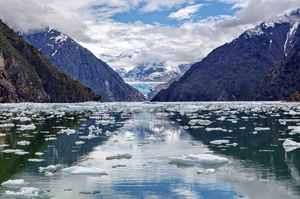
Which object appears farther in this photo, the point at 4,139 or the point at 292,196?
the point at 4,139

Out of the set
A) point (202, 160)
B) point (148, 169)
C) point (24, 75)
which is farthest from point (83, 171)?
point (24, 75)

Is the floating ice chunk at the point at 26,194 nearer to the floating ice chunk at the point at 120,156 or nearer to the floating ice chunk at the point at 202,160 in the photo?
the floating ice chunk at the point at 120,156

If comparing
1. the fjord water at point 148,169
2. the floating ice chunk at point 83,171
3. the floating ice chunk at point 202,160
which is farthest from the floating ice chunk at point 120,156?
the floating ice chunk at point 83,171

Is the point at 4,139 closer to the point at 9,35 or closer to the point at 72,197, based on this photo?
the point at 72,197

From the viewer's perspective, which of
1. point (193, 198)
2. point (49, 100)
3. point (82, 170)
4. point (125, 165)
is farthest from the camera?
point (49, 100)

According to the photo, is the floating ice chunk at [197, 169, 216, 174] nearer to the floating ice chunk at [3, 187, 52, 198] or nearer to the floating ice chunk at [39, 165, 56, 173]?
the floating ice chunk at [3, 187, 52, 198]

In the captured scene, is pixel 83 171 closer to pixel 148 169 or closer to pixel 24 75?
pixel 148 169

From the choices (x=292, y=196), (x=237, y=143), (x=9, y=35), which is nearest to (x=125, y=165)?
(x=292, y=196)

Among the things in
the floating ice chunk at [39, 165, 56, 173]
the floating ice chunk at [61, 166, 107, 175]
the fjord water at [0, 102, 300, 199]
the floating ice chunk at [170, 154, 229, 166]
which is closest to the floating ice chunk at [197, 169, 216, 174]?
the fjord water at [0, 102, 300, 199]
